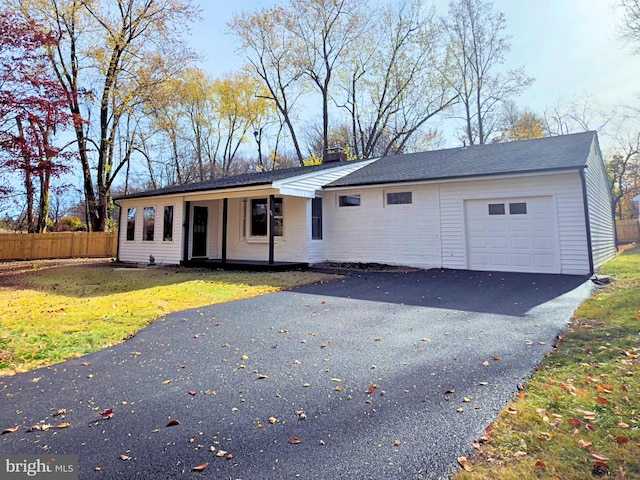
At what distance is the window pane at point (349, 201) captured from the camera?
1225 cm

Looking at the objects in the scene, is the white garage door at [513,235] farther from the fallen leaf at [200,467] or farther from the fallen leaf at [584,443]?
the fallen leaf at [200,467]

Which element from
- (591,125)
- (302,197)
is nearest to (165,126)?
(302,197)

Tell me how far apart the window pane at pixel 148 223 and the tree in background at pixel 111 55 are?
6288mm

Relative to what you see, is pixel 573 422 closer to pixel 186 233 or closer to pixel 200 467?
pixel 200 467

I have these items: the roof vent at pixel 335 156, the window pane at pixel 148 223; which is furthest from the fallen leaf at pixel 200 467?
the roof vent at pixel 335 156

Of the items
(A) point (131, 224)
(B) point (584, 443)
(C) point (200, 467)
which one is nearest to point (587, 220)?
(B) point (584, 443)

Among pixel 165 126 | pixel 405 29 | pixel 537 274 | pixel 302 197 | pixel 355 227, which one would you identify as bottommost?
pixel 537 274

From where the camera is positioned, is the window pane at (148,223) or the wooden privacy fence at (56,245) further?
the wooden privacy fence at (56,245)

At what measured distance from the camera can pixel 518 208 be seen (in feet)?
31.8

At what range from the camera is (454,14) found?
22.5m

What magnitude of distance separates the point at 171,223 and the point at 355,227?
7021mm

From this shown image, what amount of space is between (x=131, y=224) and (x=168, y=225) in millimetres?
2371

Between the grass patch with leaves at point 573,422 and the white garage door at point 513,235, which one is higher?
the white garage door at point 513,235

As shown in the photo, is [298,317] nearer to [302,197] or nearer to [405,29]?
[302,197]
